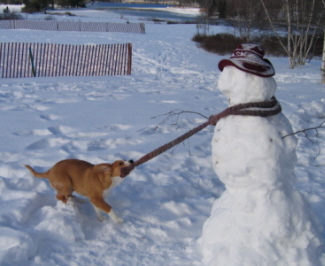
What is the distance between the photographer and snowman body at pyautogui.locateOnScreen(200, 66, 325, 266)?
2213mm

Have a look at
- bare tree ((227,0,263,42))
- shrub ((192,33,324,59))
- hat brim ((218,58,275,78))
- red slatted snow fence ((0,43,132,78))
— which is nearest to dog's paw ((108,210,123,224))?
hat brim ((218,58,275,78))

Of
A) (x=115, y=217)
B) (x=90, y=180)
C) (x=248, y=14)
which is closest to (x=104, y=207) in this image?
(x=115, y=217)

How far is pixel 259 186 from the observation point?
227 cm

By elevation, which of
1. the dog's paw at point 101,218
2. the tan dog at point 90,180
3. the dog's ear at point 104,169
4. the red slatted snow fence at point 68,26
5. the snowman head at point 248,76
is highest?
the red slatted snow fence at point 68,26

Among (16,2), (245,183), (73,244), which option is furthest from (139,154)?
(16,2)

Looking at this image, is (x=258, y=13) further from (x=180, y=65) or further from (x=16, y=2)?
(x=16, y=2)

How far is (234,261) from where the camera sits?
222 cm

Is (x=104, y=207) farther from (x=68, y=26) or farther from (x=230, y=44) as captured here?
(x=68, y=26)

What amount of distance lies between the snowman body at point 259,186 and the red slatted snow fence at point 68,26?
2902 cm

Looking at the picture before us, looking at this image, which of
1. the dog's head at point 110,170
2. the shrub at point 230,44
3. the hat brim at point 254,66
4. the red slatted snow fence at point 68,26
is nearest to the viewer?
the hat brim at point 254,66

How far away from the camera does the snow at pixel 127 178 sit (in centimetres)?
259

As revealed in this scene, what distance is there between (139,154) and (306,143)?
2.64 metres

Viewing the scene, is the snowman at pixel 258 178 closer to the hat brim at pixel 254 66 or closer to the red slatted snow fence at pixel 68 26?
the hat brim at pixel 254 66

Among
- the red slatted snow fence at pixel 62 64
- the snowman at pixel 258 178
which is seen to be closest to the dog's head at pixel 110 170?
the snowman at pixel 258 178
